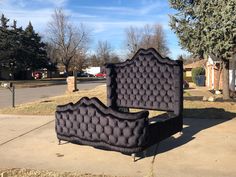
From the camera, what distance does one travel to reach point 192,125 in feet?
35.1

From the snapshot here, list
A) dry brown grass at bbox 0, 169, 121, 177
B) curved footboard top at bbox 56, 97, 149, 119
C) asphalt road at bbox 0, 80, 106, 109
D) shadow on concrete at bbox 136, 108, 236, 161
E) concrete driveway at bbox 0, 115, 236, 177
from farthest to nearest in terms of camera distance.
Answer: asphalt road at bbox 0, 80, 106, 109 → shadow on concrete at bbox 136, 108, 236, 161 → curved footboard top at bbox 56, 97, 149, 119 → concrete driveway at bbox 0, 115, 236, 177 → dry brown grass at bbox 0, 169, 121, 177

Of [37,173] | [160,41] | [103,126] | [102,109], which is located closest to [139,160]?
[103,126]

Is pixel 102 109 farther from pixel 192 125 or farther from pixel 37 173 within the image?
pixel 192 125

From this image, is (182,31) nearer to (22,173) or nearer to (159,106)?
(159,106)

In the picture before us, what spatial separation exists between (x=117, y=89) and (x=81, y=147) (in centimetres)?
360

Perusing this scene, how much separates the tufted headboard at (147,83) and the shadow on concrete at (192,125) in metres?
0.70

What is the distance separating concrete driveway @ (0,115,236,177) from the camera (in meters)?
6.57

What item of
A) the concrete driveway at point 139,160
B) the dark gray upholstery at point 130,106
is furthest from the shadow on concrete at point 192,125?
the dark gray upholstery at point 130,106

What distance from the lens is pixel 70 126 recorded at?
A: 7.84 metres

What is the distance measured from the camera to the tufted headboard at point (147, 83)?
9648 millimetres

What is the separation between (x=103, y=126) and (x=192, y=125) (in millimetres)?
4155

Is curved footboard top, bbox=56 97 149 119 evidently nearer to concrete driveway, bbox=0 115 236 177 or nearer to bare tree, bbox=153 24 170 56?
concrete driveway, bbox=0 115 236 177

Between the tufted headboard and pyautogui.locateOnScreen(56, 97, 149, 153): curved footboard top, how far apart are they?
268 cm

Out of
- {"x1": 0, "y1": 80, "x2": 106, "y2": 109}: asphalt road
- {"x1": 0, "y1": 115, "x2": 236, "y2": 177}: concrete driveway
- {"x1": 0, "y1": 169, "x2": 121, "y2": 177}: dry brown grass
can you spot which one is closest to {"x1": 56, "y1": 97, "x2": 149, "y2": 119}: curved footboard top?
{"x1": 0, "y1": 115, "x2": 236, "y2": 177}: concrete driveway
